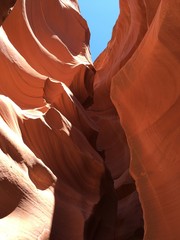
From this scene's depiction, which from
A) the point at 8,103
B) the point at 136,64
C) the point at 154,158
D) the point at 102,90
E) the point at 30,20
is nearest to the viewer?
the point at 154,158

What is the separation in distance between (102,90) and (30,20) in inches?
63.2

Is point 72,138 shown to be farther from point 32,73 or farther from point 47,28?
point 47,28

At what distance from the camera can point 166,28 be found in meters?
2.94

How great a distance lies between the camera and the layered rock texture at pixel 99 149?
2.92 metres

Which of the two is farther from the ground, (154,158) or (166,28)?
(166,28)

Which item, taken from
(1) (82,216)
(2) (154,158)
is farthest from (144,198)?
(1) (82,216)

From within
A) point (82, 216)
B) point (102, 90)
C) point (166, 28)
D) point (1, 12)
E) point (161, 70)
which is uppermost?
point (1, 12)

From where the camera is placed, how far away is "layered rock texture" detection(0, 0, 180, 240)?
115 inches

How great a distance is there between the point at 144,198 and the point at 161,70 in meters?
0.83

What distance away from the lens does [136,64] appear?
3328mm

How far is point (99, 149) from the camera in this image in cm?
561

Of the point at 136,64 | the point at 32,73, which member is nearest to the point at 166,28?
the point at 136,64

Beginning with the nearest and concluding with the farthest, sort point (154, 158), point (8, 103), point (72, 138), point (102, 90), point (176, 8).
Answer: point (176, 8)
point (154, 158)
point (8, 103)
point (72, 138)
point (102, 90)

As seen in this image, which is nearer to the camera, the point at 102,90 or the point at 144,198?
the point at 144,198
